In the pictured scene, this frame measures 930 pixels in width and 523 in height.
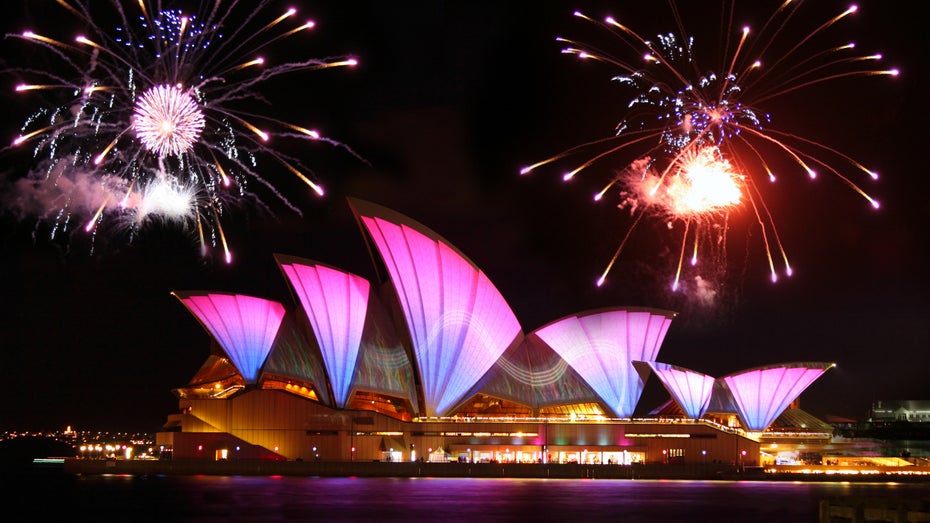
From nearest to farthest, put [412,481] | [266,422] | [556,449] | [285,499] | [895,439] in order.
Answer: [285,499], [412,481], [266,422], [556,449], [895,439]

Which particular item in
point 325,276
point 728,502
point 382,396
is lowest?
point 728,502

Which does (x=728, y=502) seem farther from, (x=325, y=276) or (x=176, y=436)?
(x=176, y=436)

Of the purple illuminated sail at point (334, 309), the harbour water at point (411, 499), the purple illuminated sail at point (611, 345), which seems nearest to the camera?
the harbour water at point (411, 499)

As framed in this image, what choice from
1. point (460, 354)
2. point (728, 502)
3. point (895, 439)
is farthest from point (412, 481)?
point (895, 439)

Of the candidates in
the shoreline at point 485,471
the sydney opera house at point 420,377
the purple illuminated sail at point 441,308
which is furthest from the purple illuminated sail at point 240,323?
the purple illuminated sail at point 441,308

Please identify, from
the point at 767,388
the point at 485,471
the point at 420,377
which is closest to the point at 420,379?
the point at 420,377

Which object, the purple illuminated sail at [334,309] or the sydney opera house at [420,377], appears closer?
the purple illuminated sail at [334,309]

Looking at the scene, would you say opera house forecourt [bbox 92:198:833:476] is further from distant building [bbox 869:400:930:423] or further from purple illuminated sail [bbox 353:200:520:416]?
distant building [bbox 869:400:930:423]

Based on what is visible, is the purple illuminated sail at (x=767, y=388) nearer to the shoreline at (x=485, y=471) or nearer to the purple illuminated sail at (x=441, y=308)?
the shoreline at (x=485, y=471)
